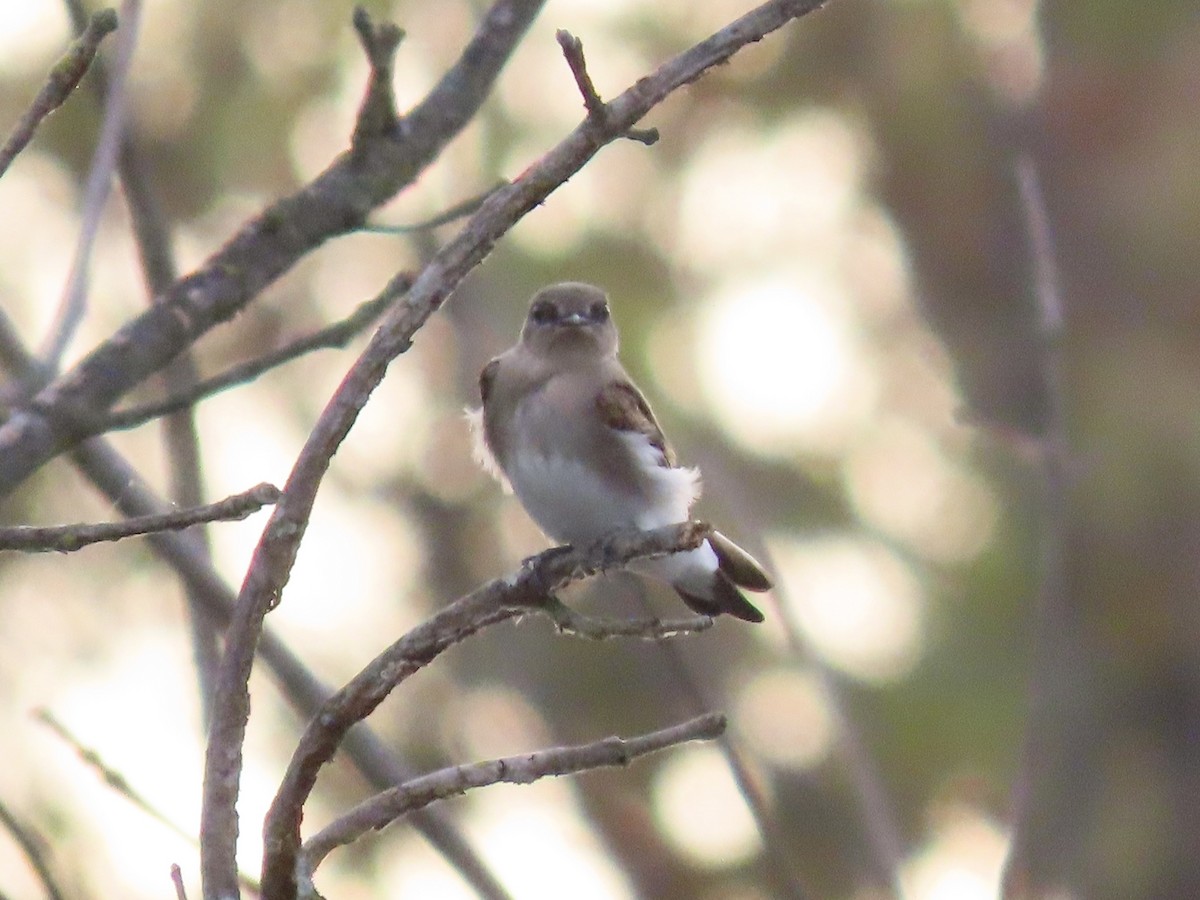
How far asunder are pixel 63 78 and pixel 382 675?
698 mm

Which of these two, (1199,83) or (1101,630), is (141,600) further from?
(1199,83)

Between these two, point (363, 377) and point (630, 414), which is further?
point (630, 414)

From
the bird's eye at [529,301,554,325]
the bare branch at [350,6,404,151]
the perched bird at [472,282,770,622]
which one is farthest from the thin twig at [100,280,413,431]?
the bird's eye at [529,301,554,325]

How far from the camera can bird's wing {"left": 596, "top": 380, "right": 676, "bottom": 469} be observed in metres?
3.72

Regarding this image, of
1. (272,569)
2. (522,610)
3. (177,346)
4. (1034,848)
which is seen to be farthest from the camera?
(1034,848)

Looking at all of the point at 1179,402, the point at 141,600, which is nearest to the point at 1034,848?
the point at 1179,402

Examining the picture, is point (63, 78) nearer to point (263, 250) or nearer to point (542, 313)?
point (263, 250)

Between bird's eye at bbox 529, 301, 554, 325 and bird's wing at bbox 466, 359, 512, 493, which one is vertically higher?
bird's eye at bbox 529, 301, 554, 325

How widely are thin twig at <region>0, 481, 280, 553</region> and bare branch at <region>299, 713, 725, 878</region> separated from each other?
1.05ft

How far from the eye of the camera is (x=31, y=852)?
186 cm

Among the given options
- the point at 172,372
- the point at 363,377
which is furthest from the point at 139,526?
the point at 172,372

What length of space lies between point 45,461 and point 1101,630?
6.34 metres

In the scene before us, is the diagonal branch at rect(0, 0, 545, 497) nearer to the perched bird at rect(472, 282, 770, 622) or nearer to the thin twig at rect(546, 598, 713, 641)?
the thin twig at rect(546, 598, 713, 641)

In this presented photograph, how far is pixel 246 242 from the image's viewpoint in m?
2.69
